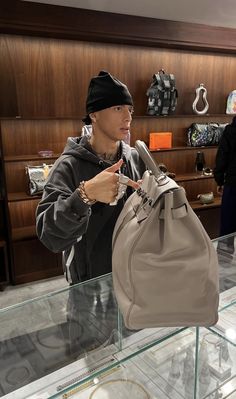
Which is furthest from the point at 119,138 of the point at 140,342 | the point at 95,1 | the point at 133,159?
the point at 95,1

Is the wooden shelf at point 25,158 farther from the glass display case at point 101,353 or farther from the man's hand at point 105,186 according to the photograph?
the man's hand at point 105,186

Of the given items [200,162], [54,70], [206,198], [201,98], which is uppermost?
[54,70]

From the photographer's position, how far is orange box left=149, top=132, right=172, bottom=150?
3.56m

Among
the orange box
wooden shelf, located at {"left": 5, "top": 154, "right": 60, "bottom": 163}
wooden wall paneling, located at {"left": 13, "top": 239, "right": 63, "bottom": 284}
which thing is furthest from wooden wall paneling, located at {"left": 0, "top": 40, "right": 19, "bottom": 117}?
the orange box

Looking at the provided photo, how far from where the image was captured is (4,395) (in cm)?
81

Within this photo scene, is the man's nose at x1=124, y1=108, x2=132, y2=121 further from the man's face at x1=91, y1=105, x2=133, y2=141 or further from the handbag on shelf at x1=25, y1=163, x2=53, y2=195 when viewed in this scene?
the handbag on shelf at x1=25, y1=163, x2=53, y2=195

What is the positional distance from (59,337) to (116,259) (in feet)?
1.57

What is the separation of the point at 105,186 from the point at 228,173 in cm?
237

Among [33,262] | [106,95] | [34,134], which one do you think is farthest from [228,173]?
[106,95]

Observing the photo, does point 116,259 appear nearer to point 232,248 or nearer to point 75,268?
point 75,268

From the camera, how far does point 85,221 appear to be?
91cm

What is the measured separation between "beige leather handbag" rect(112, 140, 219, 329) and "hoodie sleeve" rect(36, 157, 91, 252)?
0.90 feet

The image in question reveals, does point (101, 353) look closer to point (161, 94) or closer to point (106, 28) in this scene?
point (106, 28)

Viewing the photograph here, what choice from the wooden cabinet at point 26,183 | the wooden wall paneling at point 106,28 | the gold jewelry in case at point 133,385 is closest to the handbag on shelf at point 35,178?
the wooden cabinet at point 26,183
